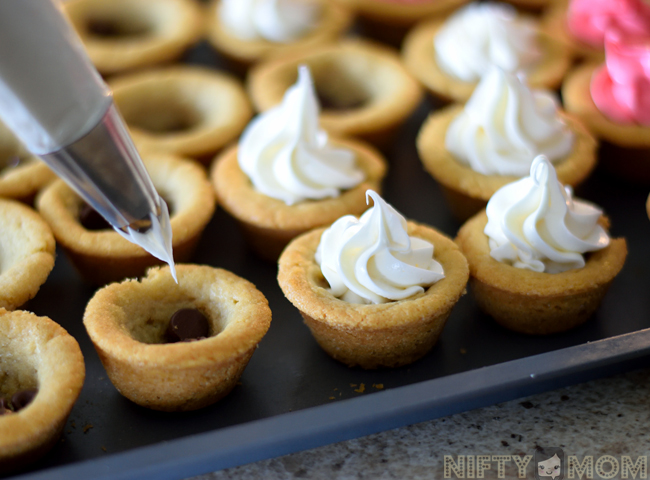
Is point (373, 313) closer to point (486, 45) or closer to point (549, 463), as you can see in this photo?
point (549, 463)

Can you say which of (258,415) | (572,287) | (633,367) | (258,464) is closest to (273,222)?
(258,415)

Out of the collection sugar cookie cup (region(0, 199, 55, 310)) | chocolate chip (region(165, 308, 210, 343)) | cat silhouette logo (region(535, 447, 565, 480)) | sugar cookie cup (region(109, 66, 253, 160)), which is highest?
sugar cookie cup (region(0, 199, 55, 310))

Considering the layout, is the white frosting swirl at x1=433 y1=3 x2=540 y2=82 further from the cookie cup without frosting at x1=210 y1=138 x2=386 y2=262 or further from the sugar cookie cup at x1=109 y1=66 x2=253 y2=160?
the sugar cookie cup at x1=109 y1=66 x2=253 y2=160

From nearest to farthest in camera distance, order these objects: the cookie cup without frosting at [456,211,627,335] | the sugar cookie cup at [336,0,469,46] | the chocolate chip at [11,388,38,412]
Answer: the chocolate chip at [11,388,38,412] → the cookie cup without frosting at [456,211,627,335] → the sugar cookie cup at [336,0,469,46]

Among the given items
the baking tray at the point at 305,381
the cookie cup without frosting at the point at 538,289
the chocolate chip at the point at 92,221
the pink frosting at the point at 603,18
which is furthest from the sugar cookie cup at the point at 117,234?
the pink frosting at the point at 603,18

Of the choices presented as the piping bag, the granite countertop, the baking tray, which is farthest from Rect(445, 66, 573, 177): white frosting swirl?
the piping bag

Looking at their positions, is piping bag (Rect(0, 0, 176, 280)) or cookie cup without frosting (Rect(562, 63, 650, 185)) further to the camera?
cookie cup without frosting (Rect(562, 63, 650, 185))

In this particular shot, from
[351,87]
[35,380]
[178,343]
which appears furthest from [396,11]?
[35,380]

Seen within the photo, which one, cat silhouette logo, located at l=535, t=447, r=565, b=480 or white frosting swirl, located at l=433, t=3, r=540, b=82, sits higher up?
white frosting swirl, located at l=433, t=3, r=540, b=82
